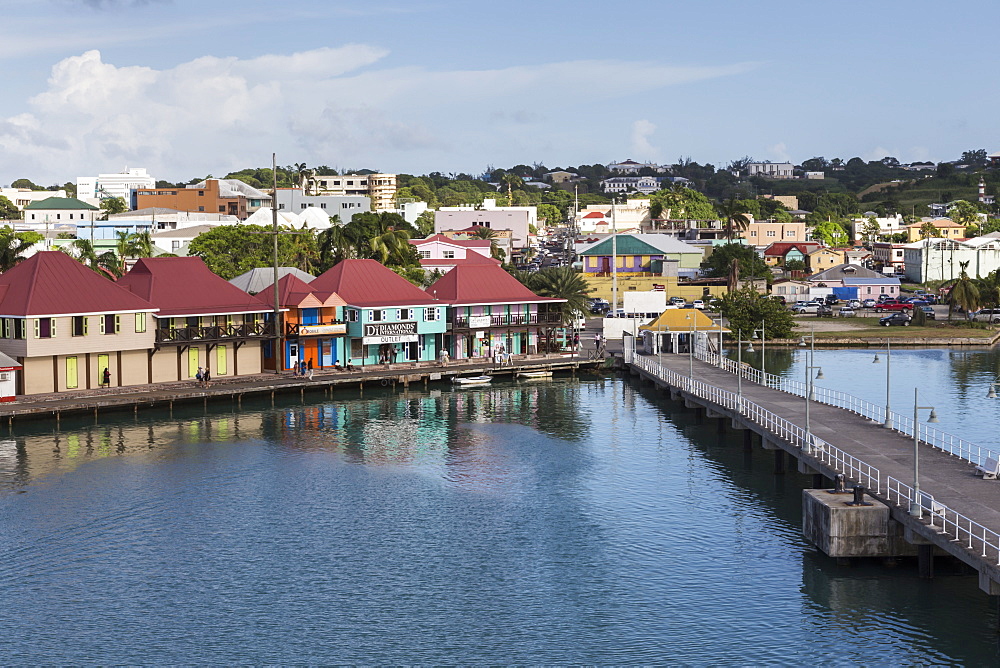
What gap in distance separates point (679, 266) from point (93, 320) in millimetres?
97255

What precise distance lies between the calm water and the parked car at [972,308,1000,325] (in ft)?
220

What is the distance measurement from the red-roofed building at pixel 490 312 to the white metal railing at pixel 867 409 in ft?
44.7

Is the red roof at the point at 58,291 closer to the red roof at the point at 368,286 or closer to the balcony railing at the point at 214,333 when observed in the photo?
the balcony railing at the point at 214,333

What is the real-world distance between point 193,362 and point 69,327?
10.2 metres

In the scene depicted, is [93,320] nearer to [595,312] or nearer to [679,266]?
[595,312]

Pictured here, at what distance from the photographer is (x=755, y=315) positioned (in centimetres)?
11138

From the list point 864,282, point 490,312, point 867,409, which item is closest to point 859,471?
point 867,409

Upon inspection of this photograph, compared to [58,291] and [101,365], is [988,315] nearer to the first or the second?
[101,365]

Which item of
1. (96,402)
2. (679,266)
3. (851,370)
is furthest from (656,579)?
(679,266)

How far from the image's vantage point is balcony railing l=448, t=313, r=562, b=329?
3750 inches

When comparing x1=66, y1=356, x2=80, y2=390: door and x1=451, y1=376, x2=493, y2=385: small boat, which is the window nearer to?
x1=66, y1=356, x2=80, y2=390: door

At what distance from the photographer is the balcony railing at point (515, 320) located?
95.2 metres

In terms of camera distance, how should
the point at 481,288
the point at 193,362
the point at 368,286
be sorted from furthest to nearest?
the point at 481,288, the point at 368,286, the point at 193,362

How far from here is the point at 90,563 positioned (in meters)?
44.5
